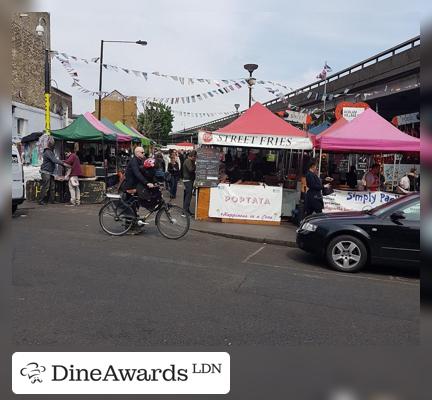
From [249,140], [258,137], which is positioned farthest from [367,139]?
[249,140]

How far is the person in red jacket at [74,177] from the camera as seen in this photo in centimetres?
1382

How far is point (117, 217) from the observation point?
9.47 metres

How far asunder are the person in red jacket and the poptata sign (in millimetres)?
3992

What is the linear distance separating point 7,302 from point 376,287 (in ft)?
17.2

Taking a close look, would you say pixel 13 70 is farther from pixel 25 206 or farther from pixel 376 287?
pixel 25 206

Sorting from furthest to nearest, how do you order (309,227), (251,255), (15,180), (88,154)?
(88,154), (251,255), (309,227), (15,180)

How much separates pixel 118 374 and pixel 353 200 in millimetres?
10040

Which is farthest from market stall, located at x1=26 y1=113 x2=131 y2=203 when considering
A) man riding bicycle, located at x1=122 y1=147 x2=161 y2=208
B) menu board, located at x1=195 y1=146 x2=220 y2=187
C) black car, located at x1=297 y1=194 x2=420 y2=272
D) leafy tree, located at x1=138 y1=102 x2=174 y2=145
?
leafy tree, located at x1=138 y1=102 x2=174 y2=145

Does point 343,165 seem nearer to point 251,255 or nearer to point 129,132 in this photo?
point 129,132

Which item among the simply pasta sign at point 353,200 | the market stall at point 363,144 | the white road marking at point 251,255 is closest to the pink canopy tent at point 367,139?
the market stall at point 363,144

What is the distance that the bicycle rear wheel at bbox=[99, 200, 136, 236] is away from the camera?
372 inches

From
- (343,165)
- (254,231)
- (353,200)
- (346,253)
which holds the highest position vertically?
(343,165)

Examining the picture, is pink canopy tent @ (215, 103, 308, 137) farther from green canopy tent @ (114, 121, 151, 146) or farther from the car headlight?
green canopy tent @ (114, 121, 151, 146)

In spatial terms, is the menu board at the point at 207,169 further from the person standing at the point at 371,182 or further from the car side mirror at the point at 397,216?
the car side mirror at the point at 397,216
